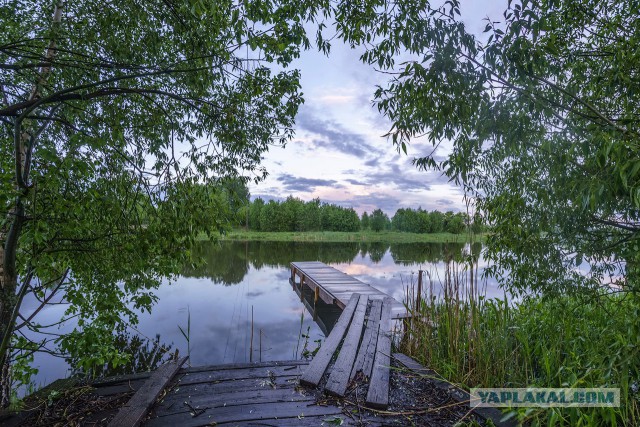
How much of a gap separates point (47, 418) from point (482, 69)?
3.96 metres

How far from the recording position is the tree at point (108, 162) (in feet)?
6.56

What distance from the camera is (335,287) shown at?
332 inches

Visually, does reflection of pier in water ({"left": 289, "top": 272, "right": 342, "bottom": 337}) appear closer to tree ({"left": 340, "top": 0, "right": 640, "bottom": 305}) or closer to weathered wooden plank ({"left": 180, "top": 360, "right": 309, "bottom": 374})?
weathered wooden plank ({"left": 180, "top": 360, "right": 309, "bottom": 374})

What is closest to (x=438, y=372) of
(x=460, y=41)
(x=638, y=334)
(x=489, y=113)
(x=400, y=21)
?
(x=638, y=334)

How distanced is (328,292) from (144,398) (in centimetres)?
561

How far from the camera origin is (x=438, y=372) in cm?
335

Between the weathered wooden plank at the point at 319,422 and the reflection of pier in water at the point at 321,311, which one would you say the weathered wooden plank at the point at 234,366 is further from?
the reflection of pier in water at the point at 321,311

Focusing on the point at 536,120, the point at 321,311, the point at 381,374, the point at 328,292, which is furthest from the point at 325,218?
the point at 536,120

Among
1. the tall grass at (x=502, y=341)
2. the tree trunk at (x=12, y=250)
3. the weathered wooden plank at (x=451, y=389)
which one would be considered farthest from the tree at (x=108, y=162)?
the tall grass at (x=502, y=341)

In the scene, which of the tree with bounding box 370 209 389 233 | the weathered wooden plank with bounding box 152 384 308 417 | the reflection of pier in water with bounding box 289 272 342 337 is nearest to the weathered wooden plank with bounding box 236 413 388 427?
the weathered wooden plank with bounding box 152 384 308 417

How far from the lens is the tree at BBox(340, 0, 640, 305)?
2.05 metres

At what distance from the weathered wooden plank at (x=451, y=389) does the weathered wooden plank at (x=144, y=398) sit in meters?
2.31

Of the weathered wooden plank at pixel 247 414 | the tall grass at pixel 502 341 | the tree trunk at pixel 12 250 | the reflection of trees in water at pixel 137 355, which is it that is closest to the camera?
the tree trunk at pixel 12 250

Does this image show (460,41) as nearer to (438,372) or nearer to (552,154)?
(552,154)
